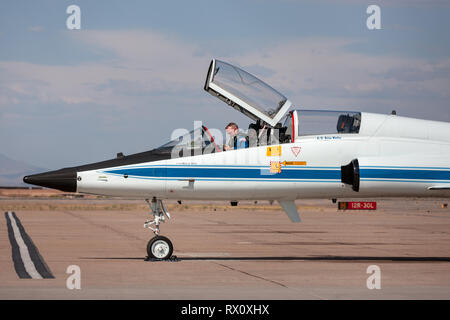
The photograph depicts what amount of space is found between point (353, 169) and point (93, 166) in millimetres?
5448

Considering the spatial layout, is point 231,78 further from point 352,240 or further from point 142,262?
point 352,240

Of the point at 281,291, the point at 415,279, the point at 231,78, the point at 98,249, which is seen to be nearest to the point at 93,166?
the point at 231,78

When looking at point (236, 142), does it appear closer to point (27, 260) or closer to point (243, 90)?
point (243, 90)

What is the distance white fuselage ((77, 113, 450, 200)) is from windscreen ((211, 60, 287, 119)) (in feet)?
2.89

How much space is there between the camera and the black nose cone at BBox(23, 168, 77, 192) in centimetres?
1536

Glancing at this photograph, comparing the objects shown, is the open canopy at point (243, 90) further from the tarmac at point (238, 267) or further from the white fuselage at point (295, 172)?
the tarmac at point (238, 267)

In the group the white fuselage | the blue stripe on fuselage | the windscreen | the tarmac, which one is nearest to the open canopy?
the windscreen

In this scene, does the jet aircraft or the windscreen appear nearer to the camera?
the jet aircraft

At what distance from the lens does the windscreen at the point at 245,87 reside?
52.2 ft

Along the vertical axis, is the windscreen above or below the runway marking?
above

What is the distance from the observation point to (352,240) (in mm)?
24594

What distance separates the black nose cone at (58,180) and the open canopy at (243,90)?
3.41 metres

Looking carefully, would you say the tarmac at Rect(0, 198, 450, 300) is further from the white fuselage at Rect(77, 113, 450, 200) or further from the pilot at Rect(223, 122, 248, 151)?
the pilot at Rect(223, 122, 248, 151)
